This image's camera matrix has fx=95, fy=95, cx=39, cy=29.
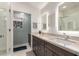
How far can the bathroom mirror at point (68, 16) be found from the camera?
2125 millimetres

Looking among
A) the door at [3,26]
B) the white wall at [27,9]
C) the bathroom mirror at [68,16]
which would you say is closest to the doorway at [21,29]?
the white wall at [27,9]

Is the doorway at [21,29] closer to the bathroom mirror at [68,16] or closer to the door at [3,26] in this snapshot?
the door at [3,26]

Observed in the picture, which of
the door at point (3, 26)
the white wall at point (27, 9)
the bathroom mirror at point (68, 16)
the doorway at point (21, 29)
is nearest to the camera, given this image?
the bathroom mirror at point (68, 16)

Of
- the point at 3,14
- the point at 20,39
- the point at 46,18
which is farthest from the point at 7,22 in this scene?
the point at 20,39

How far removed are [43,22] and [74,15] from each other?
6.30ft

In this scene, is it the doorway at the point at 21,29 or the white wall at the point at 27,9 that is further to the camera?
the doorway at the point at 21,29

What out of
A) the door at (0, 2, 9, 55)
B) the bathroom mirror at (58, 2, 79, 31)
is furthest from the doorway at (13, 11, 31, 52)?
the bathroom mirror at (58, 2, 79, 31)

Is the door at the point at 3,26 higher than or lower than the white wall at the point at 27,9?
lower

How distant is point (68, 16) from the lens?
7.77 feet

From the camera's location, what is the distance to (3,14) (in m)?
2.81

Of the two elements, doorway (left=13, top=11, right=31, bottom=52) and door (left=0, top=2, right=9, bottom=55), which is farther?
doorway (left=13, top=11, right=31, bottom=52)

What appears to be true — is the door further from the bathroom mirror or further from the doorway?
the bathroom mirror

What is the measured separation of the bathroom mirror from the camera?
6.97 ft

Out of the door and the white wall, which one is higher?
the white wall
